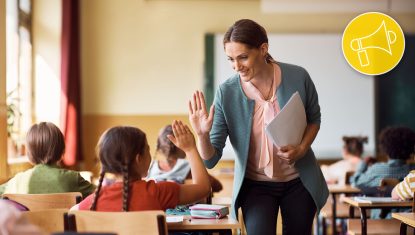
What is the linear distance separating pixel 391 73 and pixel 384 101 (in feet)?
1.18

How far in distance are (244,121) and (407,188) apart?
1.47 meters

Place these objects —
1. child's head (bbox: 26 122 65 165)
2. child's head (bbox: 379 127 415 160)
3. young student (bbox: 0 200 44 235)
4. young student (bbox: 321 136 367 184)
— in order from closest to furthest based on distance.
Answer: young student (bbox: 0 200 44 235), child's head (bbox: 26 122 65 165), child's head (bbox: 379 127 415 160), young student (bbox: 321 136 367 184)

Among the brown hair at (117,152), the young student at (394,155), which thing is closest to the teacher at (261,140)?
the brown hair at (117,152)

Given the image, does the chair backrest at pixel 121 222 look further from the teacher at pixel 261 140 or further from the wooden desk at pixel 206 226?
the teacher at pixel 261 140

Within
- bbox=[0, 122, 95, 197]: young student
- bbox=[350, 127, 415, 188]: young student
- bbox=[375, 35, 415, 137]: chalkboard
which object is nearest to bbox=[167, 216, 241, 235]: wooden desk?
bbox=[0, 122, 95, 197]: young student

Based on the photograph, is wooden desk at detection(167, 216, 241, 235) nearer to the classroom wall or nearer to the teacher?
the teacher

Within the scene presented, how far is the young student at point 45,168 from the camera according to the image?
354 centimetres

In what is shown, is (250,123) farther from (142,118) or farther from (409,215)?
(142,118)

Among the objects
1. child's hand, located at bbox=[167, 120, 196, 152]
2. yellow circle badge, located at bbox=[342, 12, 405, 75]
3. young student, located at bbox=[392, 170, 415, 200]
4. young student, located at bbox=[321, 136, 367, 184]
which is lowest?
young student, located at bbox=[321, 136, 367, 184]

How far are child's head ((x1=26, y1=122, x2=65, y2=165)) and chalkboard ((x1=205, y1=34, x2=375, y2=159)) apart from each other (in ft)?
15.6

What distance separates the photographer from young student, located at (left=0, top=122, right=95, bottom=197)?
3.54 meters

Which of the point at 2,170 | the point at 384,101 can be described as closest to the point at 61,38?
the point at 2,170

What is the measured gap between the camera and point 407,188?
3785mm

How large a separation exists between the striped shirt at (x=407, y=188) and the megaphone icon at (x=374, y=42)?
153 inches
